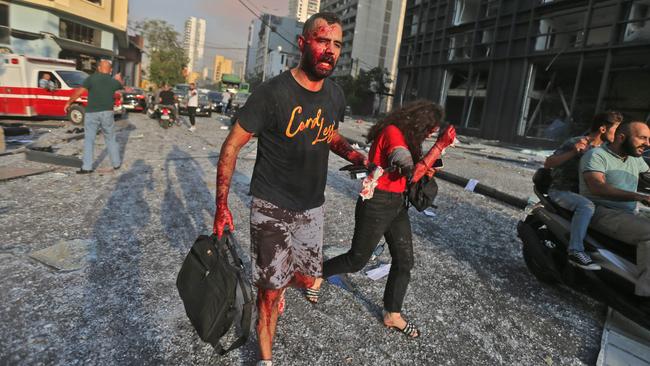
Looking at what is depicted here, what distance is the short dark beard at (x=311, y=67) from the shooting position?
226 centimetres

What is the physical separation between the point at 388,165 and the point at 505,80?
954 inches

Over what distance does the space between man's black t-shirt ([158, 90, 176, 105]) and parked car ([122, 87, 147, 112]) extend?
18.6 feet

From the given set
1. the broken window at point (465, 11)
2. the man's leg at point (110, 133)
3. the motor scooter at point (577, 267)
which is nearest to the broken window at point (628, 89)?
the broken window at point (465, 11)

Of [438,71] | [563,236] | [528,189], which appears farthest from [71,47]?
[563,236]

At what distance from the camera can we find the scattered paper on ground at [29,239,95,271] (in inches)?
140

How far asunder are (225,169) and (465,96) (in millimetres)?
28495

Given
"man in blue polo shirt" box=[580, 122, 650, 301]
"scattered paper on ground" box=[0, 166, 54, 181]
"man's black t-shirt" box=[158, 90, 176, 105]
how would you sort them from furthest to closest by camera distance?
"man's black t-shirt" box=[158, 90, 176, 105]
"scattered paper on ground" box=[0, 166, 54, 181]
"man in blue polo shirt" box=[580, 122, 650, 301]

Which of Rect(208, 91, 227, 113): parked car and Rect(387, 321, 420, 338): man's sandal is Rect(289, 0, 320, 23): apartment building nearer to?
Rect(208, 91, 227, 113): parked car

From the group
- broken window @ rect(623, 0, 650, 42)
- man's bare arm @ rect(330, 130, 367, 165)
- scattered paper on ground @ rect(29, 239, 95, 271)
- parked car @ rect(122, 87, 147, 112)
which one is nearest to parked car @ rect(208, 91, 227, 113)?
parked car @ rect(122, 87, 147, 112)

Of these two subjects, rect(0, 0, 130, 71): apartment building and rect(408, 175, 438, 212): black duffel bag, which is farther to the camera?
rect(0, 0, 130, 71): apartment building

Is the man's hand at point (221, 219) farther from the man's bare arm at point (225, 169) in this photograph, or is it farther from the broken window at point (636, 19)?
the broken window at point (636, 19)

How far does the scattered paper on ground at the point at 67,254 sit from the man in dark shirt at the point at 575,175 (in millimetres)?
4502

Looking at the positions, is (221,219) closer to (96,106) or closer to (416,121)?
(416,121)

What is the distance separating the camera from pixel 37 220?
461 centimetres
